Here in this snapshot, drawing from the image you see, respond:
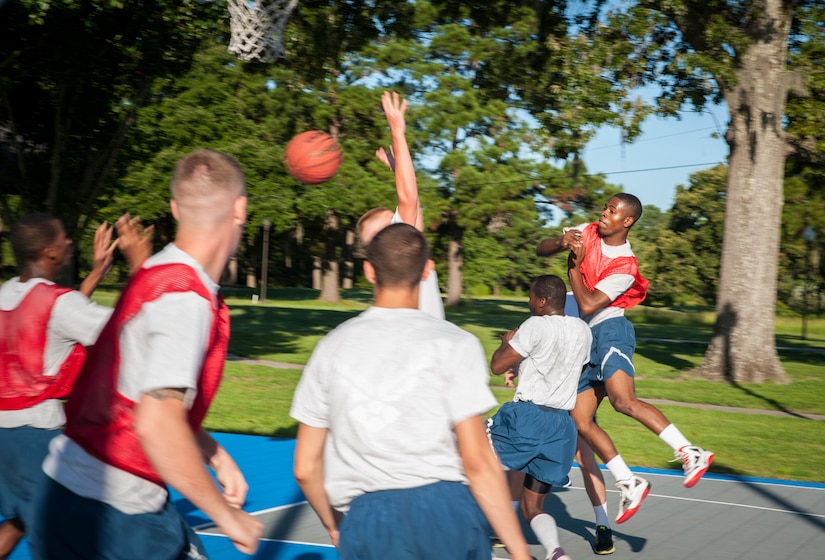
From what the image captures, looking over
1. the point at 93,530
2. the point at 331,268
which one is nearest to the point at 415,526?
the point at 93,530

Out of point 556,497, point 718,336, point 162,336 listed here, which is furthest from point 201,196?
point 718,336

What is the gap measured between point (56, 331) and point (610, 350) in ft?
12.7

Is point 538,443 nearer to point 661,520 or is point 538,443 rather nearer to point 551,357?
point 551,357

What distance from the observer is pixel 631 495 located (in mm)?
6277

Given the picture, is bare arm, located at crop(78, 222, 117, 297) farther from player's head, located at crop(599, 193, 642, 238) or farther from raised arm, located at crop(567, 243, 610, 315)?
player's head, located at crop(599, 193, 642, 238)

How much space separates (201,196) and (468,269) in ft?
190

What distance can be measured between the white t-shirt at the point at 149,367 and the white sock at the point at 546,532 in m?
3.30

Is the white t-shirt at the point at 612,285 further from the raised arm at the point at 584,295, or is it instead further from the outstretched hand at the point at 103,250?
the outstretched hand at the point at 103,250

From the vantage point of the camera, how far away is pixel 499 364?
575cm

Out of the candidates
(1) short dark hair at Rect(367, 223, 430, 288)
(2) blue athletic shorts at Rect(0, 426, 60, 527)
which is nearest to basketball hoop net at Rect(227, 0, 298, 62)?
(2) blue athletic shorts at Rect(0, 426, 60, 527)

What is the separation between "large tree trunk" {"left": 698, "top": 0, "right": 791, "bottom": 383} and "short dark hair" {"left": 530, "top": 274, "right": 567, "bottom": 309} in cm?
1320

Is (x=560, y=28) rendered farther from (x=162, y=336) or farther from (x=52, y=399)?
(x=162, y=336)

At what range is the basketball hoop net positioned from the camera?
1403cm

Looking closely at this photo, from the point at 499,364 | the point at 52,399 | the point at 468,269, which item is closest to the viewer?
the point at 52,399
